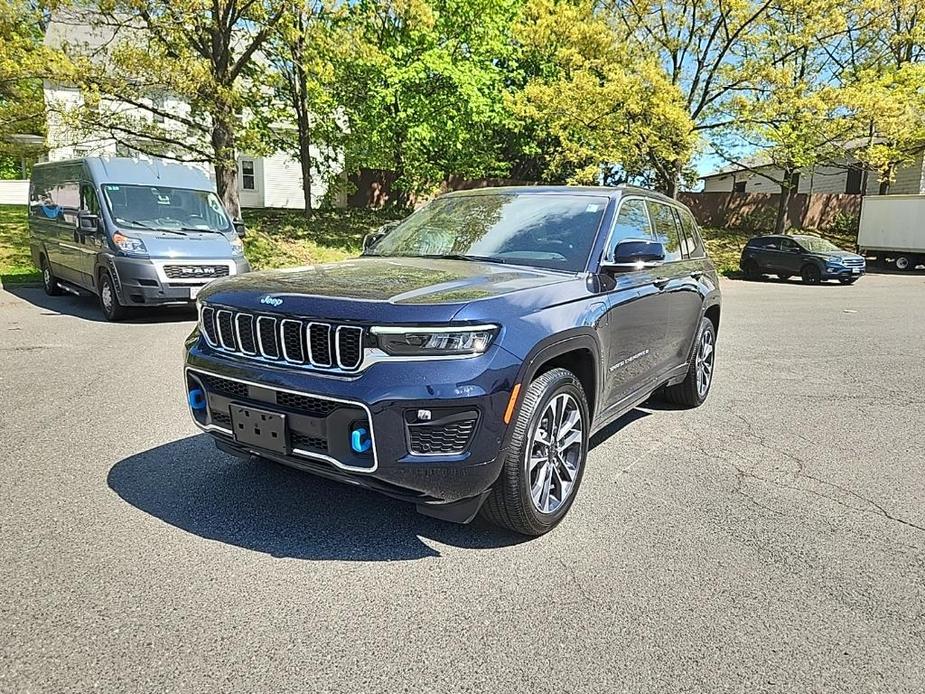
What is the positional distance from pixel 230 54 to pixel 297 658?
60.3 ft

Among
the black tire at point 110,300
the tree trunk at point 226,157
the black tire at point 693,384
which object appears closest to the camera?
the black tire at point 693,384

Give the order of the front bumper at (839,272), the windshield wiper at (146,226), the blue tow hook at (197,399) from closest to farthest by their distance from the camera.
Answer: the blue tow hook at (197,399) < the windshield wiper at (146,226) < the front bumper at (839,272)

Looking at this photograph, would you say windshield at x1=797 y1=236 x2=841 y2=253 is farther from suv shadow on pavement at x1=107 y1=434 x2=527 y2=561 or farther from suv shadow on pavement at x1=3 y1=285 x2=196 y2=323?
suv shadow on pavement at x1=107 y1=434 x2=527 y2=561

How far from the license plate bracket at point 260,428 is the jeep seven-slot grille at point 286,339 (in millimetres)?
257

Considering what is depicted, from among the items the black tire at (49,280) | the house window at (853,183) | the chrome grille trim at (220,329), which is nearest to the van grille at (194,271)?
the black tire at (49,280)

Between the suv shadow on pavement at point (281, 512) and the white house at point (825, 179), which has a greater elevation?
the white house at point (825, 179)

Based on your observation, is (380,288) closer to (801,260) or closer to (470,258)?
(470,258)

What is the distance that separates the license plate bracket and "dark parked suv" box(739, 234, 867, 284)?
72.0 ft

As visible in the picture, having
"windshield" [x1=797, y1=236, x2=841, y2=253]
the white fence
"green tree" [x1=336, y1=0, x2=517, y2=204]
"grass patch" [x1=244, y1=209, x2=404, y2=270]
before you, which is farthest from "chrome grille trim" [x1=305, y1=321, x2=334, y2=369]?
the white fence

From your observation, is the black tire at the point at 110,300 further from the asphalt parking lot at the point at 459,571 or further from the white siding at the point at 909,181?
the white siding at the point at 909,181

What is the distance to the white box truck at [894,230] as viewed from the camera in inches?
991

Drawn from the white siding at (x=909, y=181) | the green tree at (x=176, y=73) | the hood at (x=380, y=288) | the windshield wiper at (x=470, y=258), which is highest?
the green tree at (x=176, y=73)

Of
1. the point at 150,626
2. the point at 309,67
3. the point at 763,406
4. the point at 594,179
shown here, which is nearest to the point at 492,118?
the point at 594,179

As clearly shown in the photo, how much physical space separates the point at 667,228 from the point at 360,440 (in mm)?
3275
